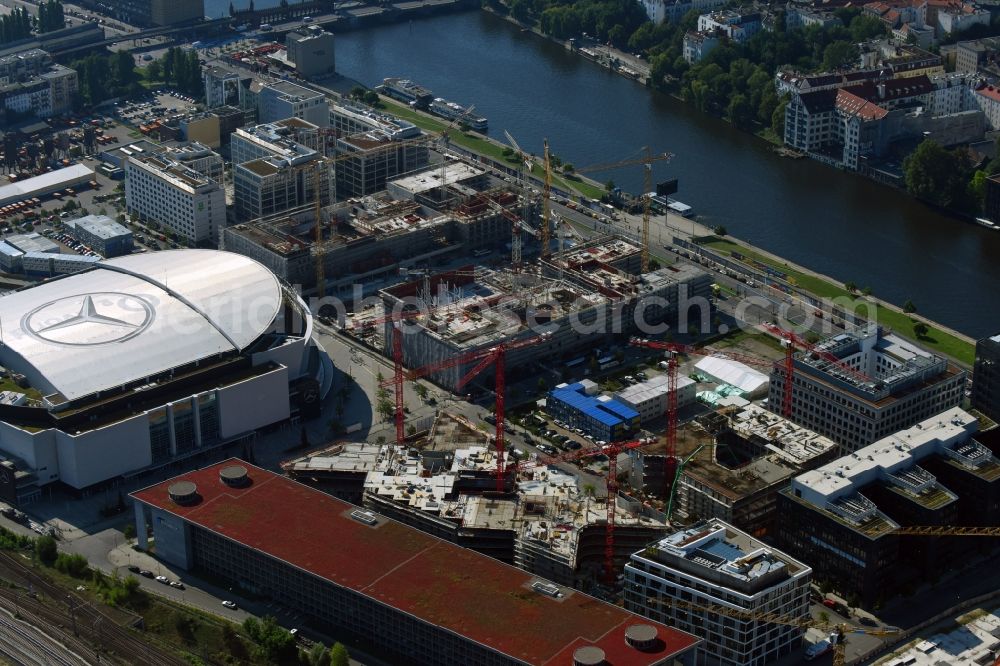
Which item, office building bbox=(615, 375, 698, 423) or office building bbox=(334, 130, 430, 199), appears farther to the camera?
office building bbox=(334, 130, 430, 199)

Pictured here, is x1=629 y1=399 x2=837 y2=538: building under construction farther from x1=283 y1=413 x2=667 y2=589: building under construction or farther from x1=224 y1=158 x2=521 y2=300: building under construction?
x1=224 y1=158 x2=521 y2=300: building under construction

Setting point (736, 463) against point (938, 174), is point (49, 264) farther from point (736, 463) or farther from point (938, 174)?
point (938, 174)

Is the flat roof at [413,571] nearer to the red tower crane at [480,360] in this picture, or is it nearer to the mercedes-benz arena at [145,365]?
the mercedes-benz arena at [145,365]

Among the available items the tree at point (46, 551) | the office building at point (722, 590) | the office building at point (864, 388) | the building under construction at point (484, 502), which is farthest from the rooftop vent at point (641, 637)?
the tree at point (46, 551)

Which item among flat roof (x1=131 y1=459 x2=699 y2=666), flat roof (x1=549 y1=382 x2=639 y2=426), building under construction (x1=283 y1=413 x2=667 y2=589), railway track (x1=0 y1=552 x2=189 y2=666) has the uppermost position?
flat roof (x1=131 y1=459 x2=699 y2=666)

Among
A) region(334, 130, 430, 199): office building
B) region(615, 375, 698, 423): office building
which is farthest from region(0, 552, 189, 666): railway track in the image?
region(334, 130, 430, 199): office building

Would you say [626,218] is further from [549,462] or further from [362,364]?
[549,462]

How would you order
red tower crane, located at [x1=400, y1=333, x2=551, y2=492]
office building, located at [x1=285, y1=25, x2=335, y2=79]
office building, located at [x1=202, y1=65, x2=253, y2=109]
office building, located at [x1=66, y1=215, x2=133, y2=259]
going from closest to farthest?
red tower crane, located at [x1=400, y1=333, x2=551, y2=492] → office building, located at [x1=66, y1=215, x2=133, y2=259] → office building, located at [x1=202, y1=65, x2=253, y2=109] → office building, located at [x1=285, y1=25, x2=335, y2=79]
